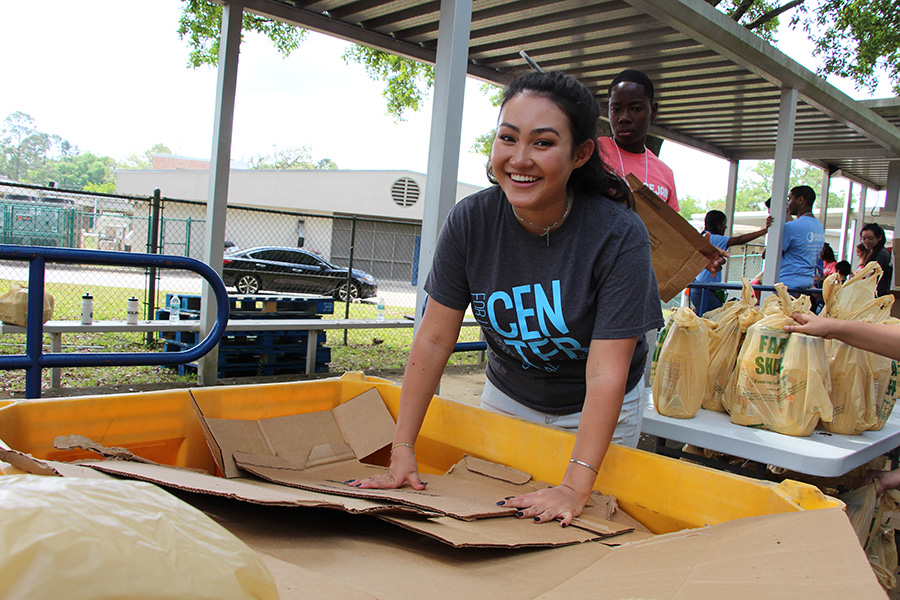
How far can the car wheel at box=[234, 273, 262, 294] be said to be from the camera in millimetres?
14422

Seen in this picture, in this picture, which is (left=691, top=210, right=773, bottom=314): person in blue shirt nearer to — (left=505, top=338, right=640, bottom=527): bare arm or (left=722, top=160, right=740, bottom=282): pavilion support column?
(left=722, top=160, right=740, bottom=282): pavilion support column

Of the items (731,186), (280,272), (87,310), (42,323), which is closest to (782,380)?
(42,323)

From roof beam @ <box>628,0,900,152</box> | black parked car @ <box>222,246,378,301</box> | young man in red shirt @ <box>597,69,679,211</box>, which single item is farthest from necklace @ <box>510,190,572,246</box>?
black parked car @ <box>222,246,378,301</box>

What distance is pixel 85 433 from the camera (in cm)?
166

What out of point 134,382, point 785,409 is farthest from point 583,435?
point 134,382

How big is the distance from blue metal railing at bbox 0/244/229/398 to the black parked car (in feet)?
31.4

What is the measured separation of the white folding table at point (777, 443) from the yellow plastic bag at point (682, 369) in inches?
2.0

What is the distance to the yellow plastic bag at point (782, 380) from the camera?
7.23ft

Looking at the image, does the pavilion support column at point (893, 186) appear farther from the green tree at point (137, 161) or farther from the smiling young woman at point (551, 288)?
the green tree at point (137, 161)

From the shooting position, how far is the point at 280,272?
13.7 metres

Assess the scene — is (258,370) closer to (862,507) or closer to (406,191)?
(862,507)

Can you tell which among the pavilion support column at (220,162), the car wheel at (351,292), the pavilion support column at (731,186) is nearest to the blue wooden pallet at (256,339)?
the pavilion support column at (220,162)

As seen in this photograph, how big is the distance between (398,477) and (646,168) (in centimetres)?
220

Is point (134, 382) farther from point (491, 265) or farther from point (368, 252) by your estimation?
point (368, 252)
